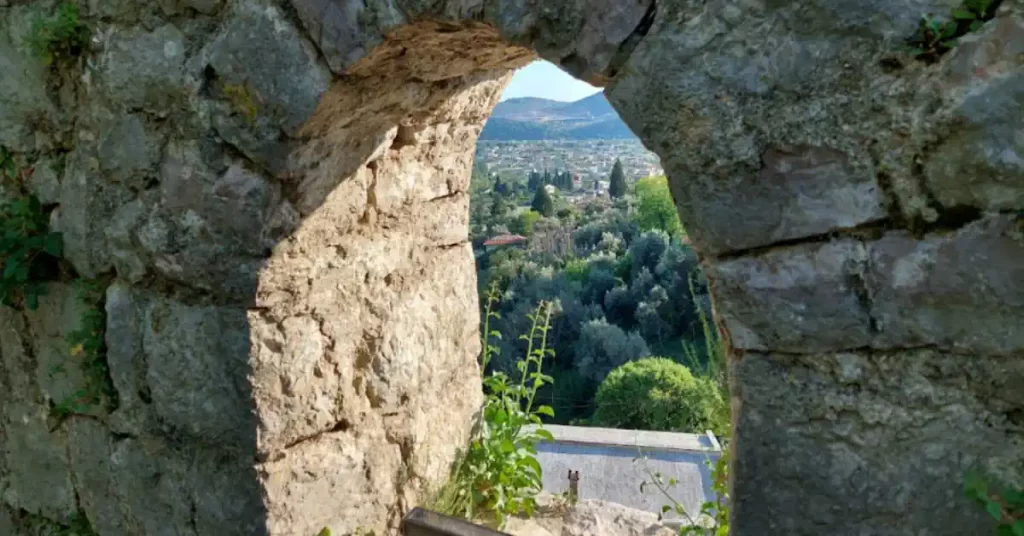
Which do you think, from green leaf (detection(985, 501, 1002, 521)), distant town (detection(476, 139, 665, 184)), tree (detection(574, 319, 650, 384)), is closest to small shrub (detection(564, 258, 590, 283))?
tree (detection(574, 319, 650, 384))

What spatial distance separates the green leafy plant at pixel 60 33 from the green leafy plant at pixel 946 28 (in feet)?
5.99

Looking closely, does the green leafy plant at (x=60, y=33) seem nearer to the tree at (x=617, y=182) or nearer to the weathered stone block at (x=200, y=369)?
the weathered stone block at (x=200, y=369)

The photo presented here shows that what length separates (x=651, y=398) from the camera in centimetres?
837

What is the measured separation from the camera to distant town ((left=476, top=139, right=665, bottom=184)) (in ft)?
88.0

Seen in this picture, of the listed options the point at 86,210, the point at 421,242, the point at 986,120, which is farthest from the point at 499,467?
the point at 986,120

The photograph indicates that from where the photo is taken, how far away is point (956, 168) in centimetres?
116

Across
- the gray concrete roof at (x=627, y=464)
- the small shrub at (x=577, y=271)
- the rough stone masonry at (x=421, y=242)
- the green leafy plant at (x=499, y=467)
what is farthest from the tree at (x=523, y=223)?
the rough stone masonry at (x=421, y=242)

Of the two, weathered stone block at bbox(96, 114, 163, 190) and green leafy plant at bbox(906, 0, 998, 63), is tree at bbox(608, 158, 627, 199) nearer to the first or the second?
weathered stone block at bbox(96, 114, 163, 190)

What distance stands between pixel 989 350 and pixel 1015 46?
42cm

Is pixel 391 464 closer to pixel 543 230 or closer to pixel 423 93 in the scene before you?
pixel 423 93

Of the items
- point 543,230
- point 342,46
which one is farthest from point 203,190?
point 543,230

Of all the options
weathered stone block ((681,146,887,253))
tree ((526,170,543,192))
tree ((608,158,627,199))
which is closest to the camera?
weathered stone block ((681,146,887,253))

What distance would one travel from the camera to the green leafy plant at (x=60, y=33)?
1.98m

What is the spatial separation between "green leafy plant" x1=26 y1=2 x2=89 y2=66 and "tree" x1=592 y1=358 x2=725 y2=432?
268 inches
